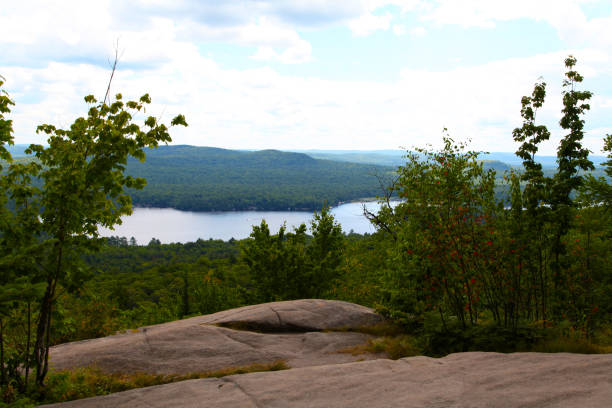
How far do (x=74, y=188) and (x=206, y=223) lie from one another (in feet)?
491

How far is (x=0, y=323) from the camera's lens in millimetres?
5852

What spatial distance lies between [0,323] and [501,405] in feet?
21.1

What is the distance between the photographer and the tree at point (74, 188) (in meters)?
6.14

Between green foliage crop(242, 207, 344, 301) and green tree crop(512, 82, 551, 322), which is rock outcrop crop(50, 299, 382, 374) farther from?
green foliage crop(242, 207, 344, 301)

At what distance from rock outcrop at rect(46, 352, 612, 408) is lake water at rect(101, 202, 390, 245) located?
315 ft

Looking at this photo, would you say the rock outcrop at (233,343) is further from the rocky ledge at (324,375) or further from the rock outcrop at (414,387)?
the rock outcrop at (414,387)

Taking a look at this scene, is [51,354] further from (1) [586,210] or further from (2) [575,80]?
(2) [575,80]

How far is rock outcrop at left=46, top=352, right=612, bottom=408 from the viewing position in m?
5.35

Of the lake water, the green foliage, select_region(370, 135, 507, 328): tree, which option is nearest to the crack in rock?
select_region(370, 135, 507, 328): tree

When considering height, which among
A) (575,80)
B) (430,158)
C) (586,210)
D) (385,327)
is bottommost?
(385,327)

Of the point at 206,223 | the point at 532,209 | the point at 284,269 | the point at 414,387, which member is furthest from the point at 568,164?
the point at 206,223

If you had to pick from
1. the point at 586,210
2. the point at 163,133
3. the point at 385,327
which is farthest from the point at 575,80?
the point at 163,133

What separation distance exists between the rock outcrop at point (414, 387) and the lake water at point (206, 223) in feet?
315

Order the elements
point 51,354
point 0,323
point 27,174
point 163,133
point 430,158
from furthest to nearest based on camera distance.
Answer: point 430,158 → point 51,354 → point 163,133 → point 27,174 → point 0,323
